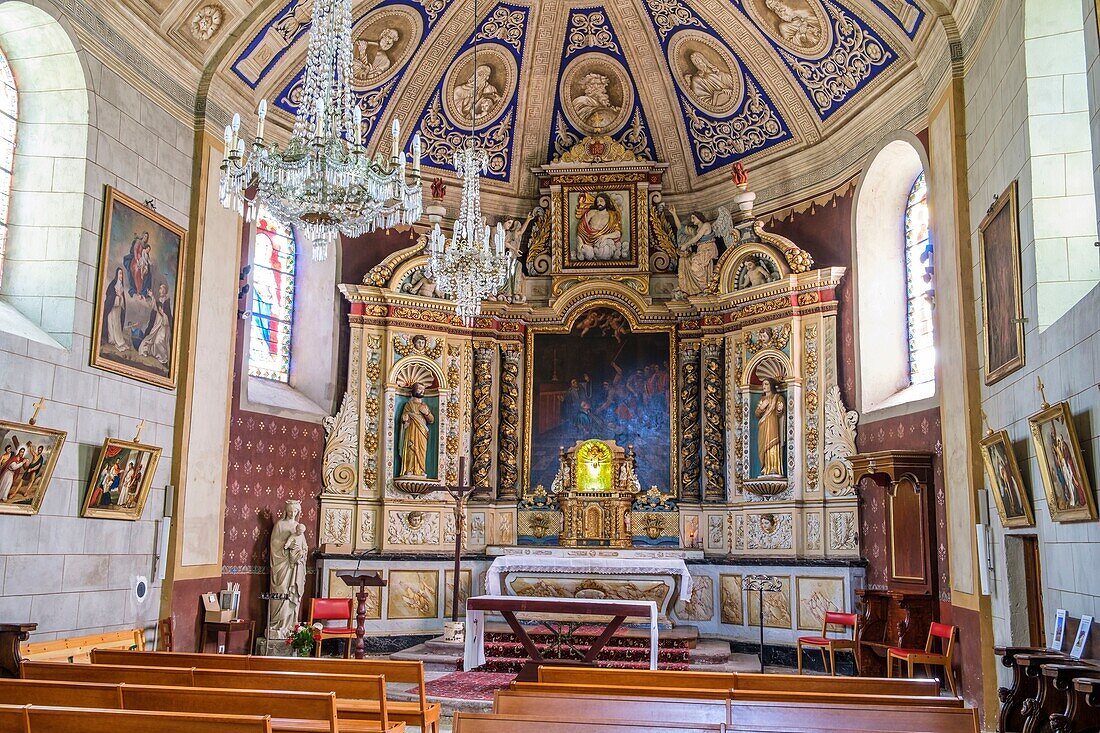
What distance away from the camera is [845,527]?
1414 centimetres

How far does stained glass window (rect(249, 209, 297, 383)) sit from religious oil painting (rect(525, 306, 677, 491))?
401 centimetres

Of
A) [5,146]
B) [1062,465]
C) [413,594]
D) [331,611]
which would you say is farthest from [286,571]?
[1062,465]

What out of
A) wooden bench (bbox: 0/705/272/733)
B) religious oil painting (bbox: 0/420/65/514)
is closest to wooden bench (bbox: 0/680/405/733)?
wooden bench (bbox: 0/705/272/733)

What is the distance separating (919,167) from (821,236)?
6.17 feet

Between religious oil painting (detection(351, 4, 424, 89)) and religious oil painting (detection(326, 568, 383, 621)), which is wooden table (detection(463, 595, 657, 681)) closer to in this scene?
religious oil painting (detection(326, 568, 383, 621))

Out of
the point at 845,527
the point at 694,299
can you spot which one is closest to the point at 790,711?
the point at 845,527

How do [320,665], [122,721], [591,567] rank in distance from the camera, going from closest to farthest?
[122,721], [320,665], [591,567]

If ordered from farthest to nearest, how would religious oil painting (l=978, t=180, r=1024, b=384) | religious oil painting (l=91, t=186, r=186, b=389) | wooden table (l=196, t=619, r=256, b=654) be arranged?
1. wooden table (l=196, t=619, r=256, b=654)
2. religious oil painting (l=91, t=186, r=186, b=389)
3. religious oil painting (l=978, t=180, r=1024, b=384)

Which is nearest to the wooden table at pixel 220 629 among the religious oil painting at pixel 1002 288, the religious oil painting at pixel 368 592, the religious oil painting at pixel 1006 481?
the religious oil painting at pixel 368 592

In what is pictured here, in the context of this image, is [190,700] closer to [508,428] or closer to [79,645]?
[79,645]

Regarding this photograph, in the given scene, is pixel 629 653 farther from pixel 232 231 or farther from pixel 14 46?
pixel 14 46

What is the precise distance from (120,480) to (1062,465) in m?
9.11

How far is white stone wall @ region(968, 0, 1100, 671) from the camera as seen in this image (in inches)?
286

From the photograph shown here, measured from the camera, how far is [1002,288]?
374 inches
